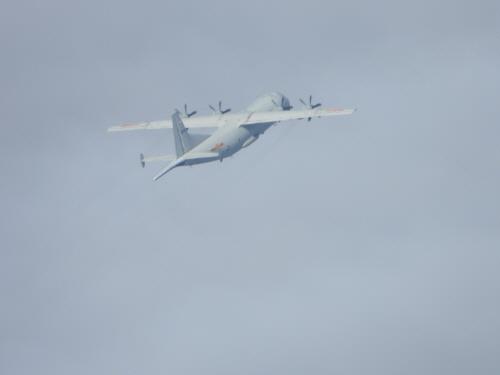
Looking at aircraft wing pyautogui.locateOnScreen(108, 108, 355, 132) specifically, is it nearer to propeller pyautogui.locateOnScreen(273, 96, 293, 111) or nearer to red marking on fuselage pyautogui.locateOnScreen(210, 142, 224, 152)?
red marking on fuselage pyautogui.locateOnScreen(210, 142, 224, 152)

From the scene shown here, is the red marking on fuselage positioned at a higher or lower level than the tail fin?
lower

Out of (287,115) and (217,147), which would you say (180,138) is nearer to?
(217,147)

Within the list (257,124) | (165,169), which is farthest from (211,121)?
(165,169)

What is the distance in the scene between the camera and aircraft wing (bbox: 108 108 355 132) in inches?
6954

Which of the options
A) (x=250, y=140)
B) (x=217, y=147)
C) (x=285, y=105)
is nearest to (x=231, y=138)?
(x=217, y=147)

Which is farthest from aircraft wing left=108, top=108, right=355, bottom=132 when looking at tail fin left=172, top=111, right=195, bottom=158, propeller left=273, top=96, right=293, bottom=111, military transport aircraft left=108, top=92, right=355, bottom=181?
propeller left=273, top=96, right=293, bottom=111

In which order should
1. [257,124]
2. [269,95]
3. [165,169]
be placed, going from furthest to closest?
[269,95], [257,124], [165,169]

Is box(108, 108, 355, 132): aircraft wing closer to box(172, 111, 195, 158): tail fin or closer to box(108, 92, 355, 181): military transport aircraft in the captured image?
box(108, 92, 355, 181): military transport aircraft

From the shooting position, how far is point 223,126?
182m

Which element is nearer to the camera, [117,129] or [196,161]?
[196,161]

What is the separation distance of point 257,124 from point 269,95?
13938 millimetres

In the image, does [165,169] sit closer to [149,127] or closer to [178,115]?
[178,115]

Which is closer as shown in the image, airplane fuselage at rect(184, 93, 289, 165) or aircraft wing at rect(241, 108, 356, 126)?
airplane fuselage at rect(184, 93, 289, 165)

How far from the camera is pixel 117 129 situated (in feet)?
633
